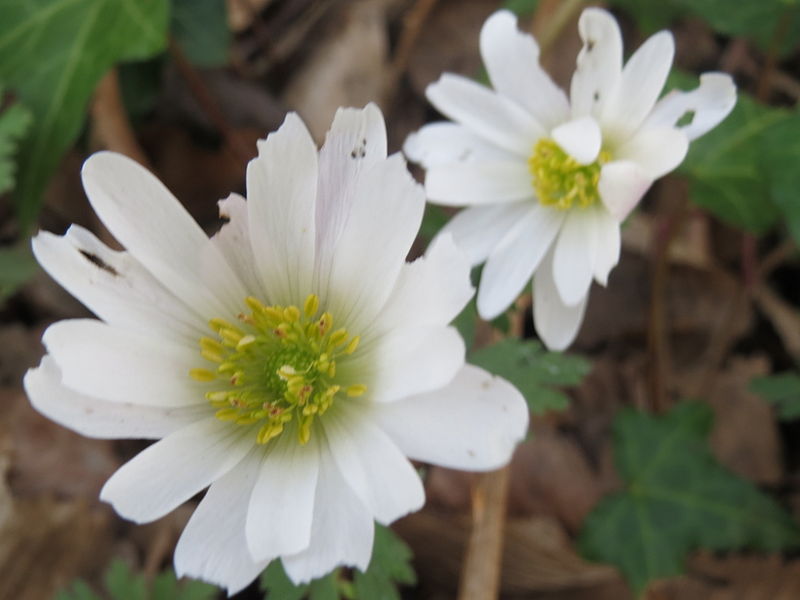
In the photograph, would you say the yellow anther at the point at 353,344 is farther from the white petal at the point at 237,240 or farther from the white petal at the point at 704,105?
the white petal at the point at 704,105

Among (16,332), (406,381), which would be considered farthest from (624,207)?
(16,332)

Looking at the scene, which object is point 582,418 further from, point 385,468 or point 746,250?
point 385,468

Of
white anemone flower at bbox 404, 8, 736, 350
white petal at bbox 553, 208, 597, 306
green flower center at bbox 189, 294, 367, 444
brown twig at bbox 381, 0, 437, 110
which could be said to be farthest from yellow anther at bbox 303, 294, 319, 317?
brown twig at bbox 381, 0, 437, 110

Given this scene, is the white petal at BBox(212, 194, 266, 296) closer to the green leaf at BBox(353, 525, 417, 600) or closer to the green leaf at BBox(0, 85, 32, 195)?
the green leaf at BBox(353, 525, 417, 600)

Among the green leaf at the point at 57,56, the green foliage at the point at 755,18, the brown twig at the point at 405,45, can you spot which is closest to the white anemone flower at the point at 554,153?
the green foliage at the point at 755,18

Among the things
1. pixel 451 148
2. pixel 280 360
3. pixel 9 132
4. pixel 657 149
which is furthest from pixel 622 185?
pixel 9 132

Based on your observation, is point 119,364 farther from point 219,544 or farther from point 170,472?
point 219,544

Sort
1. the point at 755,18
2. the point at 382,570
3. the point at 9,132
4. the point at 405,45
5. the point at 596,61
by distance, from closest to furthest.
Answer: the point at 382,570
the point at 596,61
the point at 9,132
the point at 755,18
the point at 405,45
